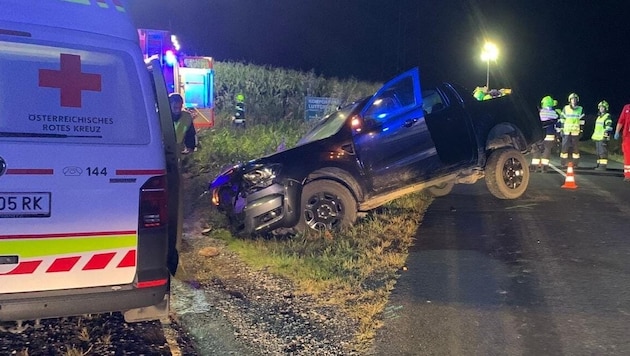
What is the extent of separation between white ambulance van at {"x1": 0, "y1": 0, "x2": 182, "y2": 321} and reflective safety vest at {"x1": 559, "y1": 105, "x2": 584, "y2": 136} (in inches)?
500

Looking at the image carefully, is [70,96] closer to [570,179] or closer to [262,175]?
[262,175]

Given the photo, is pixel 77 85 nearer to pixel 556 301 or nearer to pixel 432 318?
pixel 432 318

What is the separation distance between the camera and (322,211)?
729cm

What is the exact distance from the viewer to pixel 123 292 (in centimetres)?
356

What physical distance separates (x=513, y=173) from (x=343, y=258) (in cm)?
428

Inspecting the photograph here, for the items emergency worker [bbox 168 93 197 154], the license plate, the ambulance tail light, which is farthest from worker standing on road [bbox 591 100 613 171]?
the license plate

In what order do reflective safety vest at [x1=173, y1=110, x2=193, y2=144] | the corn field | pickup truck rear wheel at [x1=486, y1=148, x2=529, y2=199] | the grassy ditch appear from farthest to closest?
1. the corn field
2. pickup truck rear wheel at [x1=486, y1=148, x2=529, y2=199]
3. reflective safety vest at [x1=173, y1=110, x2=193, y2=144]
4. the grassy ditch

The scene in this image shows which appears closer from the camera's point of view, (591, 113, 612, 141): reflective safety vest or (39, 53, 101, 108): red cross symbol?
(39, 53, 101, 108): red cross symbol

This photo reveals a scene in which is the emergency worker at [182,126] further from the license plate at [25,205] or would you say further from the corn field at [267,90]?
the corn field at [267,90]

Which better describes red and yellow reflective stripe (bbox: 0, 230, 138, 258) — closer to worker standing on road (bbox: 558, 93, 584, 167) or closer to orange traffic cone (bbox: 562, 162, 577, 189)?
orange traffic cone (bbox: 562, 162, 577, 189)

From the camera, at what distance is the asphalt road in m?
4.29

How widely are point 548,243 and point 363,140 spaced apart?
2.44m

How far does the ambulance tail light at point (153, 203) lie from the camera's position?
3559 mm

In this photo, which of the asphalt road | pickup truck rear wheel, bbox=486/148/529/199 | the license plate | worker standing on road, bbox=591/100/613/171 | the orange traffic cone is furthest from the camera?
worker standing on road, bbox=591/100/613/171
